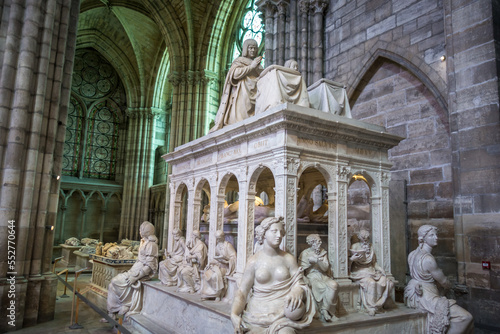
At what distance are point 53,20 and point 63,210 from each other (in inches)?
618

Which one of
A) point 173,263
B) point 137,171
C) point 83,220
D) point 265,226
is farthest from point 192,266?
point 83,220

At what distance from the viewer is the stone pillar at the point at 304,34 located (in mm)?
10281

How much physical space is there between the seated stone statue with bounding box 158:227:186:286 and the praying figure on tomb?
209 centimetres

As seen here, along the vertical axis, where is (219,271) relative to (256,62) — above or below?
below

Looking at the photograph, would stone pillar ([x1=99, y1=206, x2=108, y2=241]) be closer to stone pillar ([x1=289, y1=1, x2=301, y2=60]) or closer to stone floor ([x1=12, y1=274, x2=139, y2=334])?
stone floor ([x1=12, y1=274, x2=139, y2=334])

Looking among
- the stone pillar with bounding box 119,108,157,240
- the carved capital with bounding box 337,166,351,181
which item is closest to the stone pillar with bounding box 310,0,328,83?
the carved capital with bounding box 337,166,351,181

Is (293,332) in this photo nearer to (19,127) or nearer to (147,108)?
(19,127)

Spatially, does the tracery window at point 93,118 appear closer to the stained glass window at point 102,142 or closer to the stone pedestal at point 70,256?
the stained glass window at point 102,142

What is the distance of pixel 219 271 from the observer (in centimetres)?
536

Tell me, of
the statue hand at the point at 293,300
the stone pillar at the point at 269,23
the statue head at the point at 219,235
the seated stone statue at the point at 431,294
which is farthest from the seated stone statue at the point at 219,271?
the stone pillar at the point at 269,23

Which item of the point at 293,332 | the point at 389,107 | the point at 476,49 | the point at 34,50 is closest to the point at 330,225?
the point at 293,332

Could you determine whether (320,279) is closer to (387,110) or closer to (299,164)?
Result: (299,164)

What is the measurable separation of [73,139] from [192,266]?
785 inches

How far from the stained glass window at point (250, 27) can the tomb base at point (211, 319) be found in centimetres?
1249
